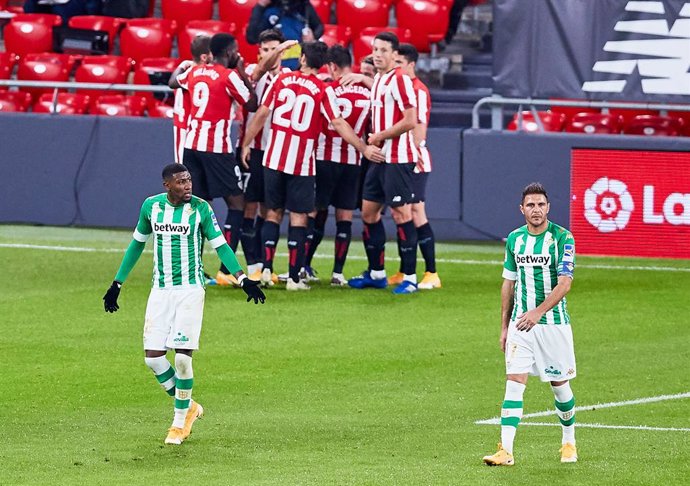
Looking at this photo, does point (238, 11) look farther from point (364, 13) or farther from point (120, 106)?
point (120, 106)

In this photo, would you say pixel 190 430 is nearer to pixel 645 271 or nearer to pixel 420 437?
→ pixel 420 437

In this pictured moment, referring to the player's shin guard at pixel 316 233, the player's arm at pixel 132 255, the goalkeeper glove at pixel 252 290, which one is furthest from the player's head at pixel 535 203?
the player's shin guard at pixel 316 233

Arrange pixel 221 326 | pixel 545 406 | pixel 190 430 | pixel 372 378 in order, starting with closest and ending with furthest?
1. pixel 190 430
2. pixel 545 406
3. pixel 372 378
4. pixel 221 326

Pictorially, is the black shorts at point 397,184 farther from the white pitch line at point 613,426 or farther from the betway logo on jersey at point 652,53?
the white pitch line at point 613,426

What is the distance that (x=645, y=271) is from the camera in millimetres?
16484

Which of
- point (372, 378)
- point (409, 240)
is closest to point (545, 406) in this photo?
point (372, 378)

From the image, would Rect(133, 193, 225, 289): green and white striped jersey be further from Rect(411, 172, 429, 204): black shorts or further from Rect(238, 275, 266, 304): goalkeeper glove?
Rect(411, 172, 429, 204): black shorts

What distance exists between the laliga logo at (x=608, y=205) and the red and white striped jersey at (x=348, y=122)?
3.48 m

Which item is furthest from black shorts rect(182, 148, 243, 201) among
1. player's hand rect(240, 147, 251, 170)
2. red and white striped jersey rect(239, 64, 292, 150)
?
red and white striped jersey rect(239, 64, 292, 150)

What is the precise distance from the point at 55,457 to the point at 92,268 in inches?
323

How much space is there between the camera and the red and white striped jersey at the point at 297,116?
14.4 meters

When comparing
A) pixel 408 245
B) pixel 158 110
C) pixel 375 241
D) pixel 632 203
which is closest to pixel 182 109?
pixel 375 241

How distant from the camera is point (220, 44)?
14305 mm

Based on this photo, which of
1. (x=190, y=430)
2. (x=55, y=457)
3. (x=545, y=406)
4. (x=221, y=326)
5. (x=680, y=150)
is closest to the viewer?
(x=55, y=457)
